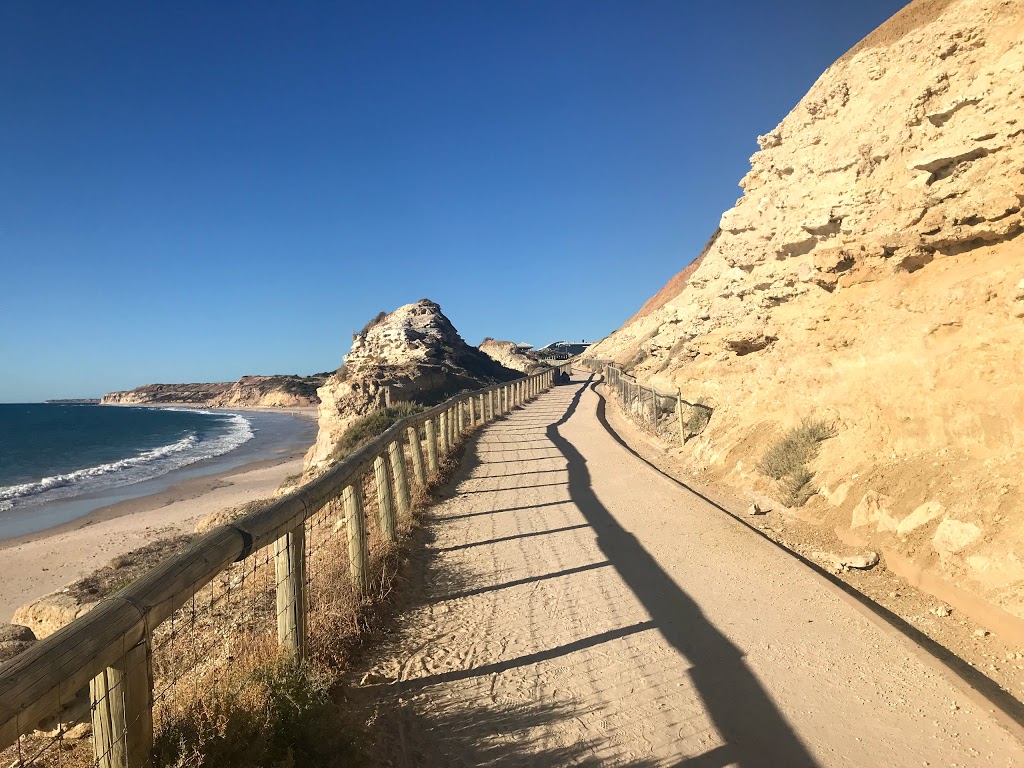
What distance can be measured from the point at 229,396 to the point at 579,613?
139696 millimetres

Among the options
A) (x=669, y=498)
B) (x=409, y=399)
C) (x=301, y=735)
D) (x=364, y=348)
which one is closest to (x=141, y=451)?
(x=364, y=348)

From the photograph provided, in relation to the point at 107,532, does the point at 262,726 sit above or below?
above

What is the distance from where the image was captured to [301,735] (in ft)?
9.46

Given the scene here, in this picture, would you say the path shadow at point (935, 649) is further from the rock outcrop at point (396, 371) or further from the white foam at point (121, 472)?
the white foam at point (121, 472)

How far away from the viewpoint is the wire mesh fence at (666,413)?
13367mm

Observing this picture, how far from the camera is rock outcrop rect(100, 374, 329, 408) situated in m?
106

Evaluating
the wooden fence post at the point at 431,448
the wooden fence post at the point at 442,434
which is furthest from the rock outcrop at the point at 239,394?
the wooden fence post at the point at 431,448

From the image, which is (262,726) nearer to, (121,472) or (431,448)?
(431,448)

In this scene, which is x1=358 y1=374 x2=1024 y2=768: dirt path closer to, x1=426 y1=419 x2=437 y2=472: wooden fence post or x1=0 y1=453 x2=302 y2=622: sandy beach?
x1=426 y1=419 x2=437 y2=472: wooden fence post

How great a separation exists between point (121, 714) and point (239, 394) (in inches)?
5337

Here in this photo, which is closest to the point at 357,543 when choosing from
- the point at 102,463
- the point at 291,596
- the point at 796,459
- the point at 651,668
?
the point at 291,596

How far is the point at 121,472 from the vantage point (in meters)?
30.1

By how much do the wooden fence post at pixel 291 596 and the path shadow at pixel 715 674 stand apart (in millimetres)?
2406

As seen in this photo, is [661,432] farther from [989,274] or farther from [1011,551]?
[1011,551]
